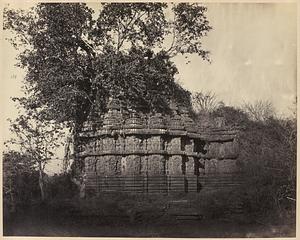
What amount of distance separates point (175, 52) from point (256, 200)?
0.90 m

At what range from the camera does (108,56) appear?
3.95 metres

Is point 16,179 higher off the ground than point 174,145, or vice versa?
point 174,145

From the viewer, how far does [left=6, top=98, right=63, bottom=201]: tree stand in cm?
395

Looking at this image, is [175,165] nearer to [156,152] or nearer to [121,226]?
[156,152]

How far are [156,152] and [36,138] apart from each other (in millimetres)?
654

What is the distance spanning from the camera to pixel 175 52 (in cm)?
395

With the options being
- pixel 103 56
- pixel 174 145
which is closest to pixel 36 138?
pixel 103 56

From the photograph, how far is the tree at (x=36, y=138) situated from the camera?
13.0 feet

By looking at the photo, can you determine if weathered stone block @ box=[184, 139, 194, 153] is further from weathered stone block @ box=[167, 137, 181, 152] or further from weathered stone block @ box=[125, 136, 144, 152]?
weathered stone block @ box=[125, 136, 144, 152]

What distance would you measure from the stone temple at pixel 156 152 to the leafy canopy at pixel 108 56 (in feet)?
0.30

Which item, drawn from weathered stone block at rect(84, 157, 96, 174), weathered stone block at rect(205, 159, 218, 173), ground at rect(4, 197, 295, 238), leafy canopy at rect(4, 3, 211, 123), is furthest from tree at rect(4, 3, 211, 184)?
ground at rect(4, 197, 295, 238)

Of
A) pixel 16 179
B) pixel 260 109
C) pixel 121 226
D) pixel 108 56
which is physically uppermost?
pixel 108 56

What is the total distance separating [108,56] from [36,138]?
59 cm

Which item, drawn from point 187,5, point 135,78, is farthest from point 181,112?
point 187,5
